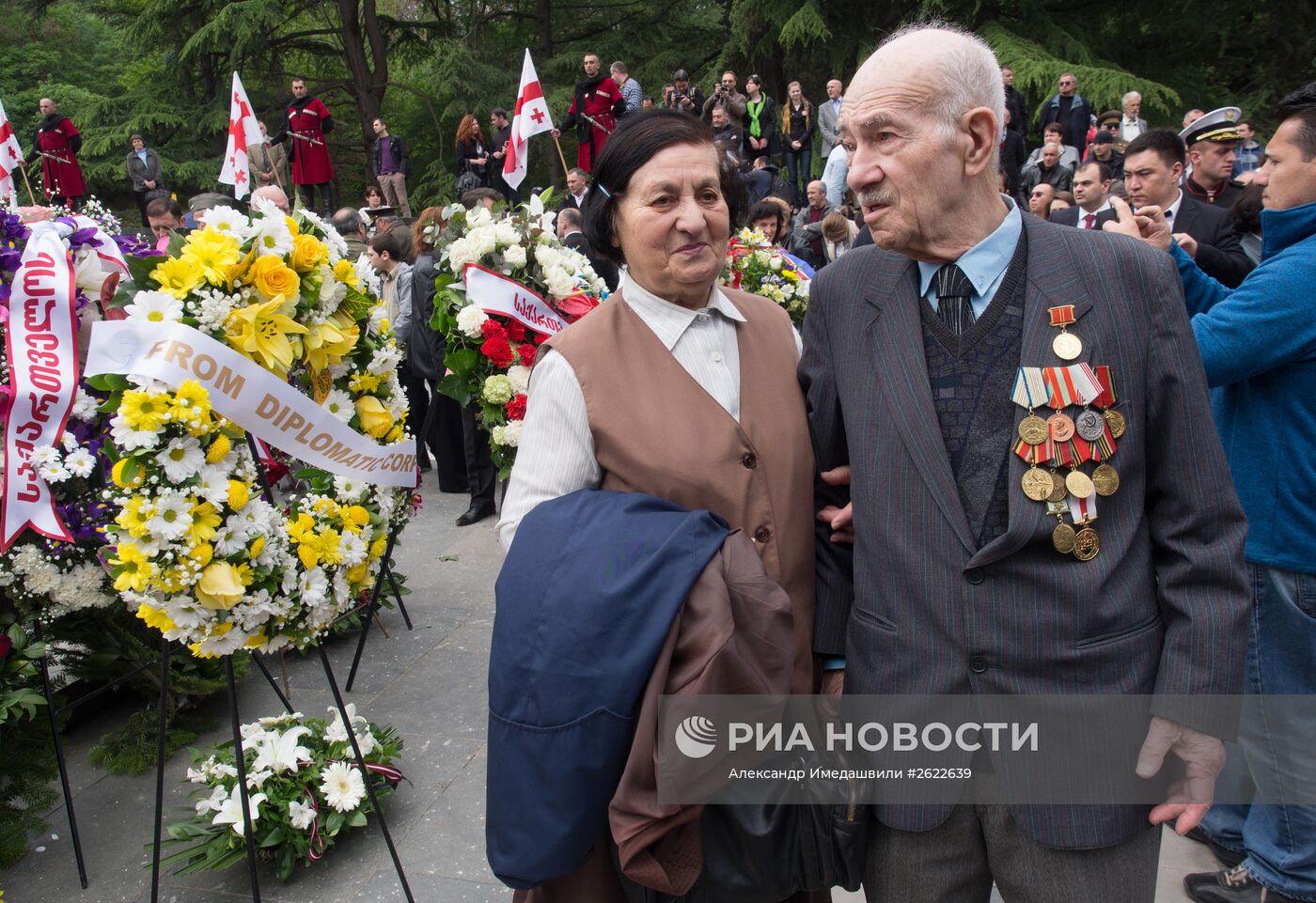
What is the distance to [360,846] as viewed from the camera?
10.7 feet

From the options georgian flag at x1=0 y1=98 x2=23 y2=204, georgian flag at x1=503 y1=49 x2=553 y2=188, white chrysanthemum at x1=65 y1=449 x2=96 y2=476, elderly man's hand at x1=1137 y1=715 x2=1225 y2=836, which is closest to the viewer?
elderly man's hand at x1=1137 y1=715 x2=1225 y2=836

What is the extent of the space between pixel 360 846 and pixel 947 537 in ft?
8.55

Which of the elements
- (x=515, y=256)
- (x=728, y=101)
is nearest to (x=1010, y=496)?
(x=515, y=256)

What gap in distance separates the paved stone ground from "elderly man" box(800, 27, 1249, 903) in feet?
5.02

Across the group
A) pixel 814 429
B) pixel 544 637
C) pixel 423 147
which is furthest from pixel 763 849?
pixel 423 147

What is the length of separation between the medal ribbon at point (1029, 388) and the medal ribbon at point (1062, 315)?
0.29ft

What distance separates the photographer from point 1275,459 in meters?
2.48

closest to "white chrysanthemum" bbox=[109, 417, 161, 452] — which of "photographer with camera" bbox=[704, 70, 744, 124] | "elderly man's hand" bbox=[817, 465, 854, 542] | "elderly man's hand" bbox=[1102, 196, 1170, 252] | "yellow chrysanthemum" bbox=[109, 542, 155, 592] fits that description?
"yellow chrysanthemum" bbox=[109, 542, 155, 592]

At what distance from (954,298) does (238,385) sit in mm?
1748

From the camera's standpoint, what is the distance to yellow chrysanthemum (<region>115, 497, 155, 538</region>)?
7.52 ft

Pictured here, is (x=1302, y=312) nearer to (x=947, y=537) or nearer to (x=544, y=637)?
(x=947, y=537)

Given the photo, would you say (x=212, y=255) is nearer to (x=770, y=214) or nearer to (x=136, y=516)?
(x=136, y=516)

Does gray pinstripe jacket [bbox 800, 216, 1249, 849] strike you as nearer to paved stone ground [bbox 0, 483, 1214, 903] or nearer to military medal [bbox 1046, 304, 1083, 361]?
military medal [bbox 1046, 304, 1083, 361]

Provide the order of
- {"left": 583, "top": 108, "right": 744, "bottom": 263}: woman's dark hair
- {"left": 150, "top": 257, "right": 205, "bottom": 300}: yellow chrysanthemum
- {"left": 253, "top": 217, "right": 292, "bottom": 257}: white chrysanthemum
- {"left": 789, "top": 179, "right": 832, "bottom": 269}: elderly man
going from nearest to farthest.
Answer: {"left": 583, "top": 108, "right": 744, "bottom": 263}: woman's dark hair, {"left": 150, "top": 257, "right": 205, "bottom": 300}: yellow chrysanthemum, {"left": 253, "top": 217, "right": 292, "bottom": 257}: white chrysanthemum, {"left": 789, "top": 179, "right": 832, "bottom": 269}: elderly man
